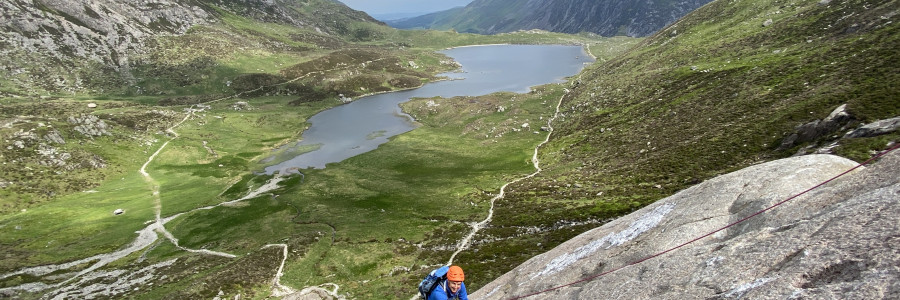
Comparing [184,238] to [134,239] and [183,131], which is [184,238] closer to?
[134,239]

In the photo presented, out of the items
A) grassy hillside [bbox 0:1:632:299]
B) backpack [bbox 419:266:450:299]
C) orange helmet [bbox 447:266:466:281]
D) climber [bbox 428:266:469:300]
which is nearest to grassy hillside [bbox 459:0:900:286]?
grassy hillside [bbox 0:1:632:299]

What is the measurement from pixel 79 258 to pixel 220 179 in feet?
138

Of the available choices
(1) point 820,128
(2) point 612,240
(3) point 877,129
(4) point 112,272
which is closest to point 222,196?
(4) point 112,272

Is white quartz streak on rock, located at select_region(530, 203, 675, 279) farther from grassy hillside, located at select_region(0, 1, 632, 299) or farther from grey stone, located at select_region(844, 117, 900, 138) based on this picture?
grey stone, located at select_region(844, 117, 900, 138)

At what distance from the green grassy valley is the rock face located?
23486 millimetres

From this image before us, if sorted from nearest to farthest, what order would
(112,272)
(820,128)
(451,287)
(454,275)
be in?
(454,275) → (451,287) → (820,128) → (112,272)

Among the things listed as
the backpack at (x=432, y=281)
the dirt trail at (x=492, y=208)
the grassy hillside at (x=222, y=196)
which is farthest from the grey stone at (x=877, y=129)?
the grassy hillside at (x=222, y=196)

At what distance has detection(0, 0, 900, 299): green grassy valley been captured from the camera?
57.5 metres

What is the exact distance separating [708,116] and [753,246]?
7347 centimetres

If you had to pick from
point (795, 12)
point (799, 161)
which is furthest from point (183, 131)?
point (795, 12)

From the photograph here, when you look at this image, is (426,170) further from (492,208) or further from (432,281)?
(432,281)

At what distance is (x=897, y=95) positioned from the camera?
167 ft

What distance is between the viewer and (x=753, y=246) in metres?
14.9

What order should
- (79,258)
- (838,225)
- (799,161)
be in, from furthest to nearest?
(79,258) → (799,161) → (838,225)
